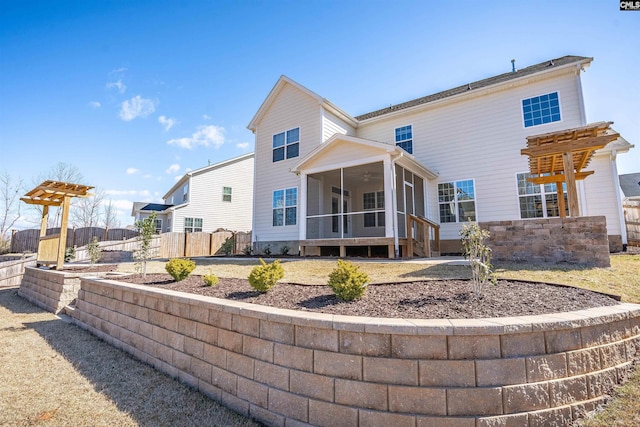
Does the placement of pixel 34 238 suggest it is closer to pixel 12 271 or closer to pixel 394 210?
pixel 12 271

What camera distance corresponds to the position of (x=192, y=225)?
67.2 ft

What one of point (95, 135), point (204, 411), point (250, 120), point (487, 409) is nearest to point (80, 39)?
point (250, 120)

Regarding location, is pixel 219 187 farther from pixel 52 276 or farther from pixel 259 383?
pixel 259 383

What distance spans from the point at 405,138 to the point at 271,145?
20.2 ft

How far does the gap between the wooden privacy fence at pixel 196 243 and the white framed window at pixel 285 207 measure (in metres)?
4.63

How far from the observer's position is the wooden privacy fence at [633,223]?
10.3 metres

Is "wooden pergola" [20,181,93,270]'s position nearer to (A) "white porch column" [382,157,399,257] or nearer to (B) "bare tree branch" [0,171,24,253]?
(A) "white porch column" [382,157,399,257]

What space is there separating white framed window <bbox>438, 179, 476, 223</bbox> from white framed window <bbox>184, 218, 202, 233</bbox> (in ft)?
52.9

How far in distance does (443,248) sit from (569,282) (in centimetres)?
695

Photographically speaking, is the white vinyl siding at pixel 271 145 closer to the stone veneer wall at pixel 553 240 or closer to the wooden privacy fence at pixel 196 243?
the wooden privacy fence at pixel 196 243

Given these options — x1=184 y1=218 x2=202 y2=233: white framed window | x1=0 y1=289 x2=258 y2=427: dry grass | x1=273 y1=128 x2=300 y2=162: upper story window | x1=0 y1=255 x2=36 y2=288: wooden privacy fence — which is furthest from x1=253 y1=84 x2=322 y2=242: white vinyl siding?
x1=0 y1=255 x2=36 y2=288: wooden privacy fence

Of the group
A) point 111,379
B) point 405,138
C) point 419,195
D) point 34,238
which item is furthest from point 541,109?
point 34,238

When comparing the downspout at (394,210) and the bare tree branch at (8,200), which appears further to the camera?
the bare tree branch at (8,200)
